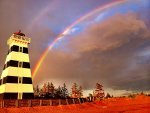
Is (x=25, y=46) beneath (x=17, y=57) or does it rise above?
above

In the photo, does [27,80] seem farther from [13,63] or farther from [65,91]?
[65,91]

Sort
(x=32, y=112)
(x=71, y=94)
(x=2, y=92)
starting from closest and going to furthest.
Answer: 1. (x=32, y=112)
2. (x=2, y=92)
3. (x=71, y=94)

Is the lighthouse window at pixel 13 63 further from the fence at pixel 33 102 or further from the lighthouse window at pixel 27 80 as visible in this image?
the fence at pixel 33 102

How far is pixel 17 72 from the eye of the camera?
4041cm

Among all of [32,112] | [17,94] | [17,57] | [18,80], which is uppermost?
[17,57]

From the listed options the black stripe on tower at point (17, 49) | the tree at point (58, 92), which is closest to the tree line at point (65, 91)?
the tree at point (58, 92)

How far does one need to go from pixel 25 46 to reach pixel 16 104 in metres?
15.7

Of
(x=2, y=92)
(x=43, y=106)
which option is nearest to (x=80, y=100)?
(x=43, y=106)

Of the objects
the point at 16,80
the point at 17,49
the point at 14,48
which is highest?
the point at 14,48

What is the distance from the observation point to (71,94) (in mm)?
103812

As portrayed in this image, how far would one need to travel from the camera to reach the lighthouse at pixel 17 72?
38.4m

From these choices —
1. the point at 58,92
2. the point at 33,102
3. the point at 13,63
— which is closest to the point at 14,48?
the point at 13,63

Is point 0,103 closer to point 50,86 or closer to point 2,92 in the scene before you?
point 2,92

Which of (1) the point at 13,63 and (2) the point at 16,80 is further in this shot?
(1) the point at 13,63
